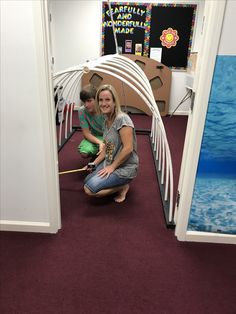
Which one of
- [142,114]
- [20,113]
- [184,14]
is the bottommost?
[142,114]

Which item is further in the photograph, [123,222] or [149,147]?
[149,147]

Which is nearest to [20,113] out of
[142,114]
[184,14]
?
[142,114]

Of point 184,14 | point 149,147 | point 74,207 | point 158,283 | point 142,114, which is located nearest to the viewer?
point 158,283

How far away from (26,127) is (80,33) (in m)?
4.14

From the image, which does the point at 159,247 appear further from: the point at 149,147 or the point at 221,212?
the point at 149,147

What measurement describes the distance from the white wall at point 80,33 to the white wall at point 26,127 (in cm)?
403

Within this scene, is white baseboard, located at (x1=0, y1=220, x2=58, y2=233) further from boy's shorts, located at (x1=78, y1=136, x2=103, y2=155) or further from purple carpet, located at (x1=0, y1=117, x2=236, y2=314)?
boy's shorts, located at (x1=78, y1=136, x2=103, y2=155)

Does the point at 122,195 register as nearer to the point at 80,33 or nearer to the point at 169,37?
the point at 169,37

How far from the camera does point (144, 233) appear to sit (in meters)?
1.93

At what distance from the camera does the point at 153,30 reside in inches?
194

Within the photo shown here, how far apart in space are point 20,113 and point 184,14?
4459 millimetres

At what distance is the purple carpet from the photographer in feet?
4.55

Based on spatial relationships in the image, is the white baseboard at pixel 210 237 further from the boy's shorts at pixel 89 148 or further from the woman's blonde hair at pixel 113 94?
the boy's shorts at pixel 89 148

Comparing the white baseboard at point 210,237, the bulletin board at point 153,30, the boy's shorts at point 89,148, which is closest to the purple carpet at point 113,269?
the white baseboard at point 210,237
